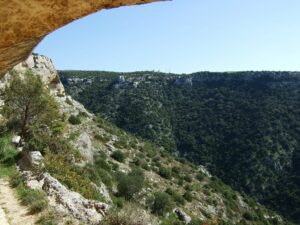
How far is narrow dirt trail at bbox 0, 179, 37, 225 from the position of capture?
11.8 m

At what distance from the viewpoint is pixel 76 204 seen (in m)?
13.6

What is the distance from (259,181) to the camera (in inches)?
2426

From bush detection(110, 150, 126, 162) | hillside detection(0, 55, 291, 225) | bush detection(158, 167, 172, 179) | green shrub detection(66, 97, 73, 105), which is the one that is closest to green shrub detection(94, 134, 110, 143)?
hillside detection(0, 55, 291, 225)

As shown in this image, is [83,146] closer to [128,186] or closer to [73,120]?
[128,186]

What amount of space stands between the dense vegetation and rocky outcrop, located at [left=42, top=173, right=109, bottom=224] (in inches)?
1244

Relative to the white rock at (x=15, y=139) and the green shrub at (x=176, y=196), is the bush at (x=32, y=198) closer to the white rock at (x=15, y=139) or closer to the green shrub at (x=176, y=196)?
the white rock at (x=15, y=139)

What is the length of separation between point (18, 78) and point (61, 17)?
19.4m

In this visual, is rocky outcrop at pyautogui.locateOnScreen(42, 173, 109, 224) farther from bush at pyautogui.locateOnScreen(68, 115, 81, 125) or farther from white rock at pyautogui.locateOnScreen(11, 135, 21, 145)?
bush at pyautogui.locateOnScreen(68, 115, 81, 125)

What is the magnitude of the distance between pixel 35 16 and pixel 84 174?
17078 millimetres

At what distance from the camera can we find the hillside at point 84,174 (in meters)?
13.7

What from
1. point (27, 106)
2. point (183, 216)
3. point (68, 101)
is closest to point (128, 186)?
point (183, 216)

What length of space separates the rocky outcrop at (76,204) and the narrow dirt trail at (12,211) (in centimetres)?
105

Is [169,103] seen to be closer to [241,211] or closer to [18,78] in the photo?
[241,211]

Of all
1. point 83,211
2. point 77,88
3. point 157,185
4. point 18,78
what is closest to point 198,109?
point 77,88
